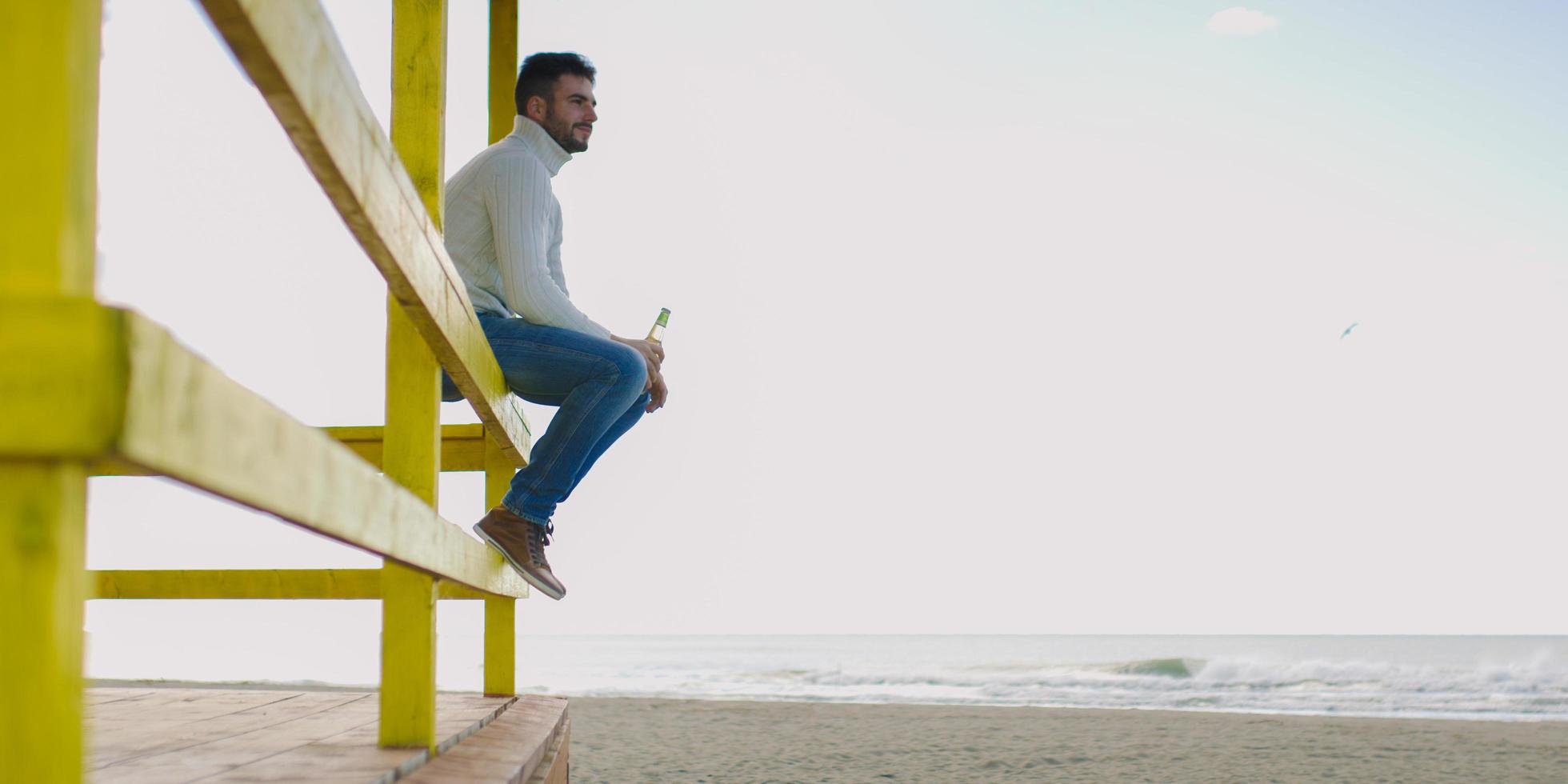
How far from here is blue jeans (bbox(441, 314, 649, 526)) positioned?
7.79 ft

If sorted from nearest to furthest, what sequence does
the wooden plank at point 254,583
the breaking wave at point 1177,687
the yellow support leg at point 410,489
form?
the yellow support leg at point 410,489
the wooden plank at point 254,583
the breaking wave at point 1177,687

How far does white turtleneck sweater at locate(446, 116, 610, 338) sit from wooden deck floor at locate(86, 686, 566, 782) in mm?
847

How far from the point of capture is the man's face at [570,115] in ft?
8.98

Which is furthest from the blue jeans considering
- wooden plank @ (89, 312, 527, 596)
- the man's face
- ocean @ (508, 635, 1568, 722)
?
ocean @ (508, 635, 1568, 722)

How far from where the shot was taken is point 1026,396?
56.6 m

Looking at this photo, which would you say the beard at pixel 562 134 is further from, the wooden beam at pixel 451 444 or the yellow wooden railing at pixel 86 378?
the yellow wooden railing at pixel 86 378

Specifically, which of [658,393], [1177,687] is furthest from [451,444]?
[1177,687]

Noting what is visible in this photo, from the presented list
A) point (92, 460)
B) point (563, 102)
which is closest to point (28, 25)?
point (92, 460)

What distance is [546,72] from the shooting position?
279cm

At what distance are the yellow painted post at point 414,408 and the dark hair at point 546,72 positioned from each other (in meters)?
0.97

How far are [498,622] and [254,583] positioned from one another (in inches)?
23.7

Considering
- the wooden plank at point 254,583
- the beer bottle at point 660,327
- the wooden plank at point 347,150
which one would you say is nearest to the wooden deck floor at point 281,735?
the wooden plank at point 254,583

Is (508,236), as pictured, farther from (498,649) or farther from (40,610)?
(40,610)

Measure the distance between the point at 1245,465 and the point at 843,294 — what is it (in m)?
23.8
